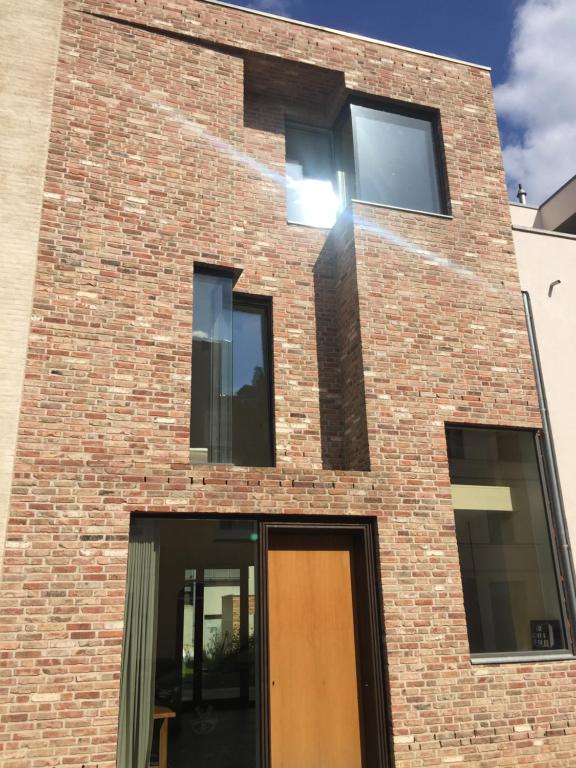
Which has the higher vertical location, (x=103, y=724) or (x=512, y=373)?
(x=512, y=373)

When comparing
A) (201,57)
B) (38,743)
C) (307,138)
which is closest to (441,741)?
(38,743)

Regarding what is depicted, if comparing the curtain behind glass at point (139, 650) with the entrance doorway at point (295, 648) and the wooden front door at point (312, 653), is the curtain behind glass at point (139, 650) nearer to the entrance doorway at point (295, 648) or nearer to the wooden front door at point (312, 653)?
the entrance doorway at point (295, 648)

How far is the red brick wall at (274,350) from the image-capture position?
5.61 metres

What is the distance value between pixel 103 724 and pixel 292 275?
5.36 metres

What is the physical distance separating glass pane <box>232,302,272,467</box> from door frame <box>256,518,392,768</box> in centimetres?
111

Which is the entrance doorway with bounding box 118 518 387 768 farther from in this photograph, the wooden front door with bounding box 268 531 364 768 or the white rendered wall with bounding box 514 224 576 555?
the white rendered wall with bounding box 514 224 576 555

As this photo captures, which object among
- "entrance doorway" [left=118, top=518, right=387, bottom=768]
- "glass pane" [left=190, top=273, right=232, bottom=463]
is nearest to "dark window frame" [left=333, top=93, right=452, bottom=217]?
"glass pane" [left=190, top=273, right=232, bottom=463]

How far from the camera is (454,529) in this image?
22.3ft

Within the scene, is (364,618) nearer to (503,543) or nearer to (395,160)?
(503,543)

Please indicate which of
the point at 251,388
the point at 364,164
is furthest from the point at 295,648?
the point at 364,164

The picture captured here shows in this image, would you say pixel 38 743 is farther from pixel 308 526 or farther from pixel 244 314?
pixel 244 314

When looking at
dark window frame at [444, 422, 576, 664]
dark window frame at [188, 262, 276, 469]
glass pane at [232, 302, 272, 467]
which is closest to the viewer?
dark window frame at [444, 422, 576, 664]

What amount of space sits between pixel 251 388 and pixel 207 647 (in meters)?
6.98

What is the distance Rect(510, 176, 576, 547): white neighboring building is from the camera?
7.66 meters
